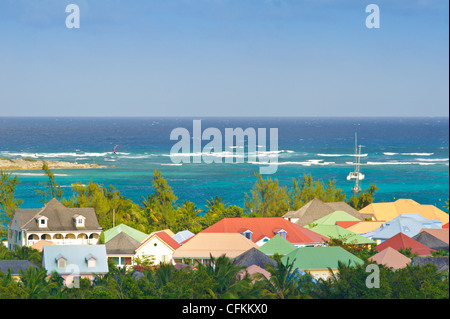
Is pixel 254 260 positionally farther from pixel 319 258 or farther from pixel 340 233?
pixel 340 233

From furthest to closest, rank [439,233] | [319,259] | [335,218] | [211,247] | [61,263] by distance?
1. [335,218]
2. [439,233]
3. [211,247]
4. [319,259]
5. [61,263]

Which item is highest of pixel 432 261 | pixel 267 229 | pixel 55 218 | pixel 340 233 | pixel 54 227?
pixel 55 218

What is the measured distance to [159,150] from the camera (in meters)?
145

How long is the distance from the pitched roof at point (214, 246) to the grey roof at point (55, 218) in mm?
8342

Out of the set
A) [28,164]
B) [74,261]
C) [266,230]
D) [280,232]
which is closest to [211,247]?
[280,232]

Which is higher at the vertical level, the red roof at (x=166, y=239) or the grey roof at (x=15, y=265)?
the red roof at (x=166, y=239)

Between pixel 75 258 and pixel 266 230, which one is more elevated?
pixel 266 230

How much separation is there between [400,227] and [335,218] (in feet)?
24.2

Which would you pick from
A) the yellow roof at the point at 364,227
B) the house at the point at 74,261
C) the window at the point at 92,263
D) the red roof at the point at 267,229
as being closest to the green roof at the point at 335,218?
the yellow roof at the point at 364,227

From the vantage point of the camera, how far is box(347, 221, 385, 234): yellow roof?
49.4 meters

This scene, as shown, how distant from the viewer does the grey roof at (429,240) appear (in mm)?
42475

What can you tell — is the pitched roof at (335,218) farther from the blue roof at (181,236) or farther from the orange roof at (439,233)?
the blue roof at (181,236)

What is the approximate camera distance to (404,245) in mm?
41531
